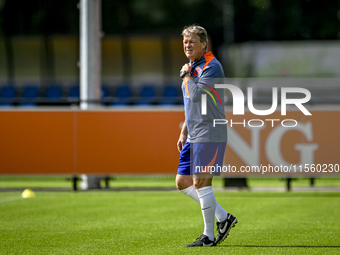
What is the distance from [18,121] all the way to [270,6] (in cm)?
2656

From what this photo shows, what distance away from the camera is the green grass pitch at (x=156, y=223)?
5820mm

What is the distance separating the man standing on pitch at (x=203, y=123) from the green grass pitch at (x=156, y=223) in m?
0.35

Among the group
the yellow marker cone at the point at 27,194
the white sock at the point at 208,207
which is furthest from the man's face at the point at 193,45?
the yellow marker cone at the point at 27,194

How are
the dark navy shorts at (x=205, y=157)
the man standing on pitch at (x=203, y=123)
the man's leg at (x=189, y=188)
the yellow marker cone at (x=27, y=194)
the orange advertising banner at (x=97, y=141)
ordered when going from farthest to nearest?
the orange advertising banner at (x=97, y=141) < the yellow marker cone at (x=27, y=194) < the man's leg at (x=189, y=188) < the dark navy shorts at (x=205, y=157) < the man standing on pitch at (x=203, y=123)

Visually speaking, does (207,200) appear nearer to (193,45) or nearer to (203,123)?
(203,123)

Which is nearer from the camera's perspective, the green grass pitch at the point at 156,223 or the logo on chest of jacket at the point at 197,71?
the logo on chest of jacket at the point at 197,71

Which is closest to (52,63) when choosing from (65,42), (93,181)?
(65,42)

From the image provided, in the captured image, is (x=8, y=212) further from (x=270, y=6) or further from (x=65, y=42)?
(x=270, y=6)

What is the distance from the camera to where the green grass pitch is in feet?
19.1

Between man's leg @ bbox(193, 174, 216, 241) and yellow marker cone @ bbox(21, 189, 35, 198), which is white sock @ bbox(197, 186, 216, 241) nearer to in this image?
man's leg @ bbox(193, 174, 216, 241)

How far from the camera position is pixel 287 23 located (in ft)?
112

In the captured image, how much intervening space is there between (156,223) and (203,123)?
93.9 inches

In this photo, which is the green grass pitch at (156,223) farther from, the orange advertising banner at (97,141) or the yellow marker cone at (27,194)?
the orange advertising banner at (97,141)

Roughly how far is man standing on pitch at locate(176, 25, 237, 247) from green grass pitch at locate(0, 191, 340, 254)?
1.15ft
